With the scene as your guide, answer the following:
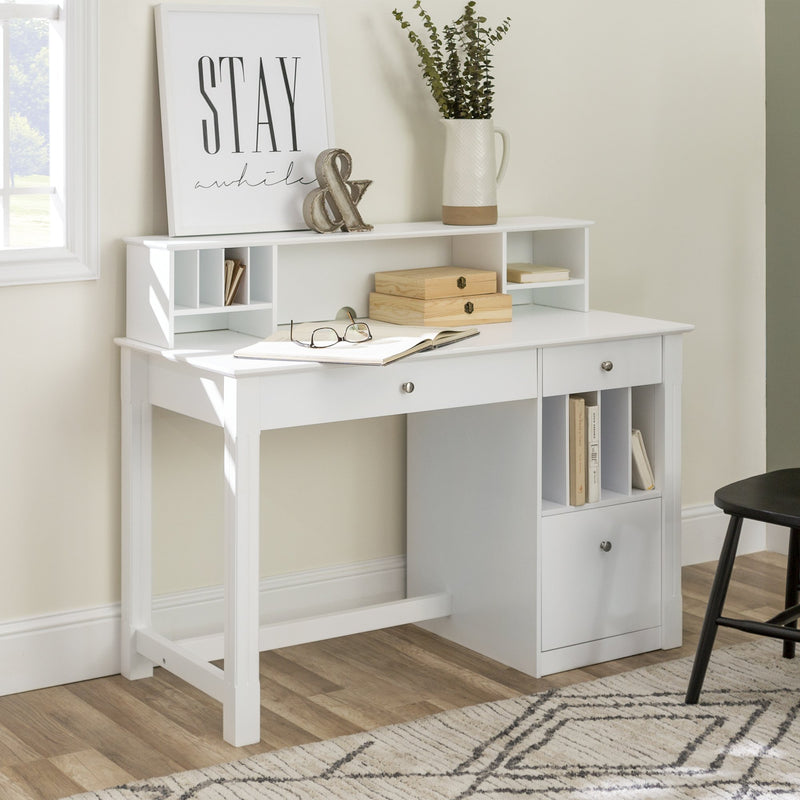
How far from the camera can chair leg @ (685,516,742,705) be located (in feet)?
9.34

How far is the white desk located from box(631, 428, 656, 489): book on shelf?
0.03m

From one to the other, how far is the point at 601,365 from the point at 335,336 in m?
0.65

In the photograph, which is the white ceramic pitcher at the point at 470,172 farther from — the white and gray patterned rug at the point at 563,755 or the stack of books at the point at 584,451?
the white and gray patterned rug at the point at 563,755

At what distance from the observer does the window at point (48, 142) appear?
284 cm

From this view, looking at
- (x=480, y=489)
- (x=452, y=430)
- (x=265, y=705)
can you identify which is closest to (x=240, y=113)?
(x=452, y=430)

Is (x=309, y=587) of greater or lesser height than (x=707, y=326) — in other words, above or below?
below

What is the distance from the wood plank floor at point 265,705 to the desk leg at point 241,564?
0.23 feet

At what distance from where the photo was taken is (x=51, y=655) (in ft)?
9.88

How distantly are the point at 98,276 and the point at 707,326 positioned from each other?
1892 millimetres

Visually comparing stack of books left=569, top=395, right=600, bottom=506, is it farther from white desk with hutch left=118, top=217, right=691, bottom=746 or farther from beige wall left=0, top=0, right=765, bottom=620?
beige wall left=0, top=0, right=765, bottom=620

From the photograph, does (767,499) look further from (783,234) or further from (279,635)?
(783,234)

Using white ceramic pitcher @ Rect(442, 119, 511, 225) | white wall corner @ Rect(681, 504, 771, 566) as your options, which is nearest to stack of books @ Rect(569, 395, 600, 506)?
white ceramic pitcher @ Rect(442, 119, 511, 225)

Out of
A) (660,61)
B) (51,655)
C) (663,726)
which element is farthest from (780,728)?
(660,61)

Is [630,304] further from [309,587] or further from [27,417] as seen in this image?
[27,417]
